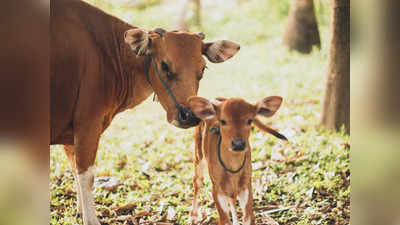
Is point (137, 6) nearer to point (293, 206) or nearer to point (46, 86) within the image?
point (293, 206)

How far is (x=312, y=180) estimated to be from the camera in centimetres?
641

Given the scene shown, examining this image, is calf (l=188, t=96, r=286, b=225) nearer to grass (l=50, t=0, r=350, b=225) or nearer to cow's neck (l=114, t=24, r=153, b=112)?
cow's neck (l=114, t=24, r=153, b=112)

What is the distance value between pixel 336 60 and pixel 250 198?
432 centimetres

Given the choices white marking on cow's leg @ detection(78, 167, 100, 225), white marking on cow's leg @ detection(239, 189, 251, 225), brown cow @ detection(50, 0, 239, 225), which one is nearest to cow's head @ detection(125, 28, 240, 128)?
brown cow @ detection(50, 0, 239, 225)

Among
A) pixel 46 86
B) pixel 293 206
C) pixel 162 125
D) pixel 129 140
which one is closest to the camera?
pixel 46 86

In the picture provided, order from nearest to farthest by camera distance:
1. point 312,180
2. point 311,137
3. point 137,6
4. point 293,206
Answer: point 293,206 → point 312,180 → point 311,137 → point 137,6

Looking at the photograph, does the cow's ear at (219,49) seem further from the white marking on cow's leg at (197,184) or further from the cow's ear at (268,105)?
the white marking on cow's leg at (197,184)

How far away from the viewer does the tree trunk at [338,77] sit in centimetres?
715

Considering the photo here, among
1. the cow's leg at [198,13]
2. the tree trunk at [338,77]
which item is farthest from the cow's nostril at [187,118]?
the cow's leg at [198,13]

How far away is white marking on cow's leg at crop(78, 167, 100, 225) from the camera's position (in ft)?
14.6

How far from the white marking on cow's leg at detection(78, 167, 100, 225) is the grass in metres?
0.77

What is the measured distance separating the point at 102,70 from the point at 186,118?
1142mm

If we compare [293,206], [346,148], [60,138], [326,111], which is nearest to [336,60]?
[326,111]

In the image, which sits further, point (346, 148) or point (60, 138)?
point (346, 148)
